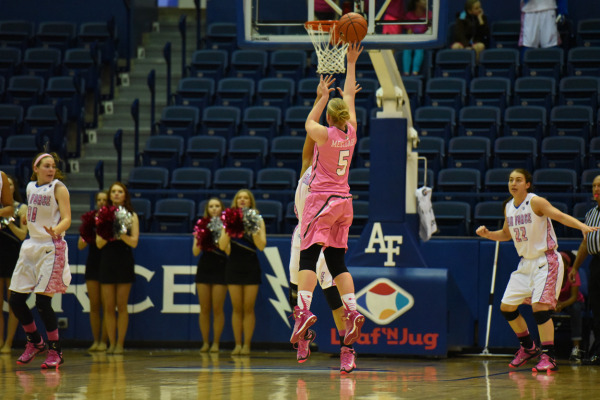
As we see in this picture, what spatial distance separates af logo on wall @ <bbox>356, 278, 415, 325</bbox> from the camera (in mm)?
11391

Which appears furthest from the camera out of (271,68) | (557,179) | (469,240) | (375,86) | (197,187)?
(271,68)

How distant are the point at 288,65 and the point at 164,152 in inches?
137

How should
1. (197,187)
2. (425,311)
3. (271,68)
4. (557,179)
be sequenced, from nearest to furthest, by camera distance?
(425,311), (557,179), (197,187), (271,68)

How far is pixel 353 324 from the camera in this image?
8.00m

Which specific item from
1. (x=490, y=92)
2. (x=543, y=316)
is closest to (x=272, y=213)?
(x=490, y=92)

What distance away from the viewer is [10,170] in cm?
1580

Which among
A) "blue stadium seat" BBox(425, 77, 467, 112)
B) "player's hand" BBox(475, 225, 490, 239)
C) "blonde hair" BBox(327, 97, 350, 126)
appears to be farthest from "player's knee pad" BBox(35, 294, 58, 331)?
"blue stadium seat" BBox(425, 77, 467, 112)

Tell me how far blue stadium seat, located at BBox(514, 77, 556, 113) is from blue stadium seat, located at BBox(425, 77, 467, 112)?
95cm

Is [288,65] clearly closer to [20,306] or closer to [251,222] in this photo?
[251,222]

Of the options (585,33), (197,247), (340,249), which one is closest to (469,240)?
(197,247)

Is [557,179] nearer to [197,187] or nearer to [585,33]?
[585,33]

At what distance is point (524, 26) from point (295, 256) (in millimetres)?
9926

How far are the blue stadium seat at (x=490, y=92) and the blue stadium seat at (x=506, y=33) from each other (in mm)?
1721

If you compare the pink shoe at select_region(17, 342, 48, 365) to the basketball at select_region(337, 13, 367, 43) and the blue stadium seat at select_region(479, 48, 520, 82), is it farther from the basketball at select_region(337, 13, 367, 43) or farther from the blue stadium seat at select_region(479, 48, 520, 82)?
the blue stadium seat at select_region(479, 48, 520, 82)
